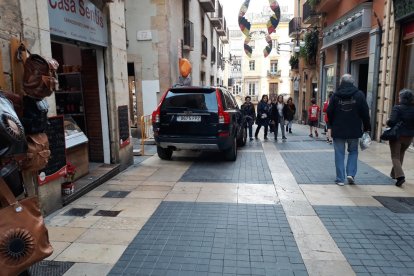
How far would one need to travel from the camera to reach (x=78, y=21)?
5434mm

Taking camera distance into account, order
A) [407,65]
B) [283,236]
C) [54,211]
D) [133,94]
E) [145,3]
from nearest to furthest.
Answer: [283,236] → [54,211] → [407,65] → [145,3] → [133,94]

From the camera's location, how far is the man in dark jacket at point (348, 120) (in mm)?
5649

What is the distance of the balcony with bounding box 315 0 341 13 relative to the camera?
51.7 ft

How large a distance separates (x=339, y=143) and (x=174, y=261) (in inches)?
150

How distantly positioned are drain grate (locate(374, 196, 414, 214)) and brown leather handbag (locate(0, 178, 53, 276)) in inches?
171

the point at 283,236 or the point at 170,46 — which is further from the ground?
the point at 170,46

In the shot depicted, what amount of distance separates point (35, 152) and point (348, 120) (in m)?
4.77

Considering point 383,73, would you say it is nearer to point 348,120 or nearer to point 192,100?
point 348,120

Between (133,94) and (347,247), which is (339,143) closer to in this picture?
(347,247)

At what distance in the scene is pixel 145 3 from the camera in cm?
1246

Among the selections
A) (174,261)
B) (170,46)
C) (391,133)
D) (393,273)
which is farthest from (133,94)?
(393,273)

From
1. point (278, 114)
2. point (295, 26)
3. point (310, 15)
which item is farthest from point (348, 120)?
point (295, 26)

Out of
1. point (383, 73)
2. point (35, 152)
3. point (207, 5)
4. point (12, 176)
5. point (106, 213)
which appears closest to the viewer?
point (12, 176)

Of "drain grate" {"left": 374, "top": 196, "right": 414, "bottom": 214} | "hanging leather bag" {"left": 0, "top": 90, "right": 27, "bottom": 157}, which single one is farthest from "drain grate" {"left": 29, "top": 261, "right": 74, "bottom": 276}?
"drain grate" {"left": 374, "top": 196, "right": 414, "bottom": 214}
